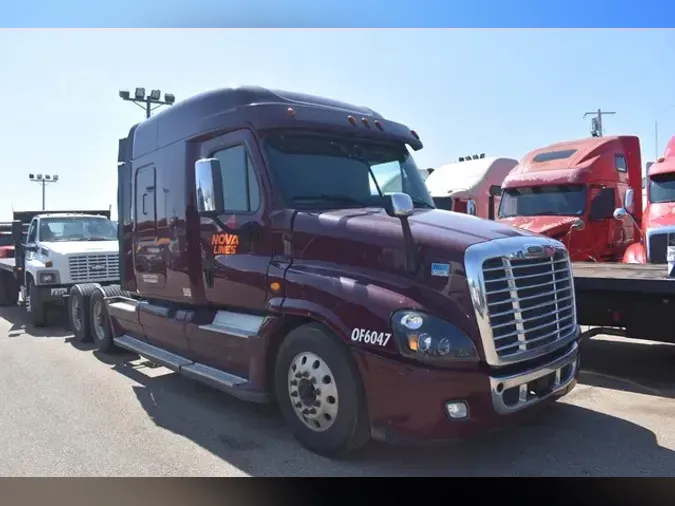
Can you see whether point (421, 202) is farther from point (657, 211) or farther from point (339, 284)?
point (657, 211)

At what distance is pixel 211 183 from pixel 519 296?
2644 millimetres

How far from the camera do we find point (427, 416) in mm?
3859

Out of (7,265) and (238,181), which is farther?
(7,265)

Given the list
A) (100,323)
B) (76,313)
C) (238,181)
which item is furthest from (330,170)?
(76,313)

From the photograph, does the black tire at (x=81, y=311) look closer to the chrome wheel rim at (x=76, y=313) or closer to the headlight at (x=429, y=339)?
the chrome wheel rim at (x=76, y=313)

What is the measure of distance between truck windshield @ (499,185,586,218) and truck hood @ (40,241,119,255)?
24.4 ft

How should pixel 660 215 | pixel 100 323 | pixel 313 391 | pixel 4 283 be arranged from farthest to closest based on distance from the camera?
pixel 4 283
pixel 660 215
pixel 100 323
pixel 313 391

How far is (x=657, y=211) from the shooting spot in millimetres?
8906

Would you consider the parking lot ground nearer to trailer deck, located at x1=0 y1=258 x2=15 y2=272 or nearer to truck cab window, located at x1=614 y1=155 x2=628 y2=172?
truck cab window, located at x1=614 y1=155 x2=628 y2=172

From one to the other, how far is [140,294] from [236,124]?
290 cm

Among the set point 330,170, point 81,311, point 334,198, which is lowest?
point 81,311

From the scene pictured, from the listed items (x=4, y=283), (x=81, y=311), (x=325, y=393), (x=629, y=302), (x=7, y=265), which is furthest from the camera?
(x=4, y=283)

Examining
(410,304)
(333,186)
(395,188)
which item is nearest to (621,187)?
(395,188)

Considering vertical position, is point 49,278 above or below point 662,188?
below
